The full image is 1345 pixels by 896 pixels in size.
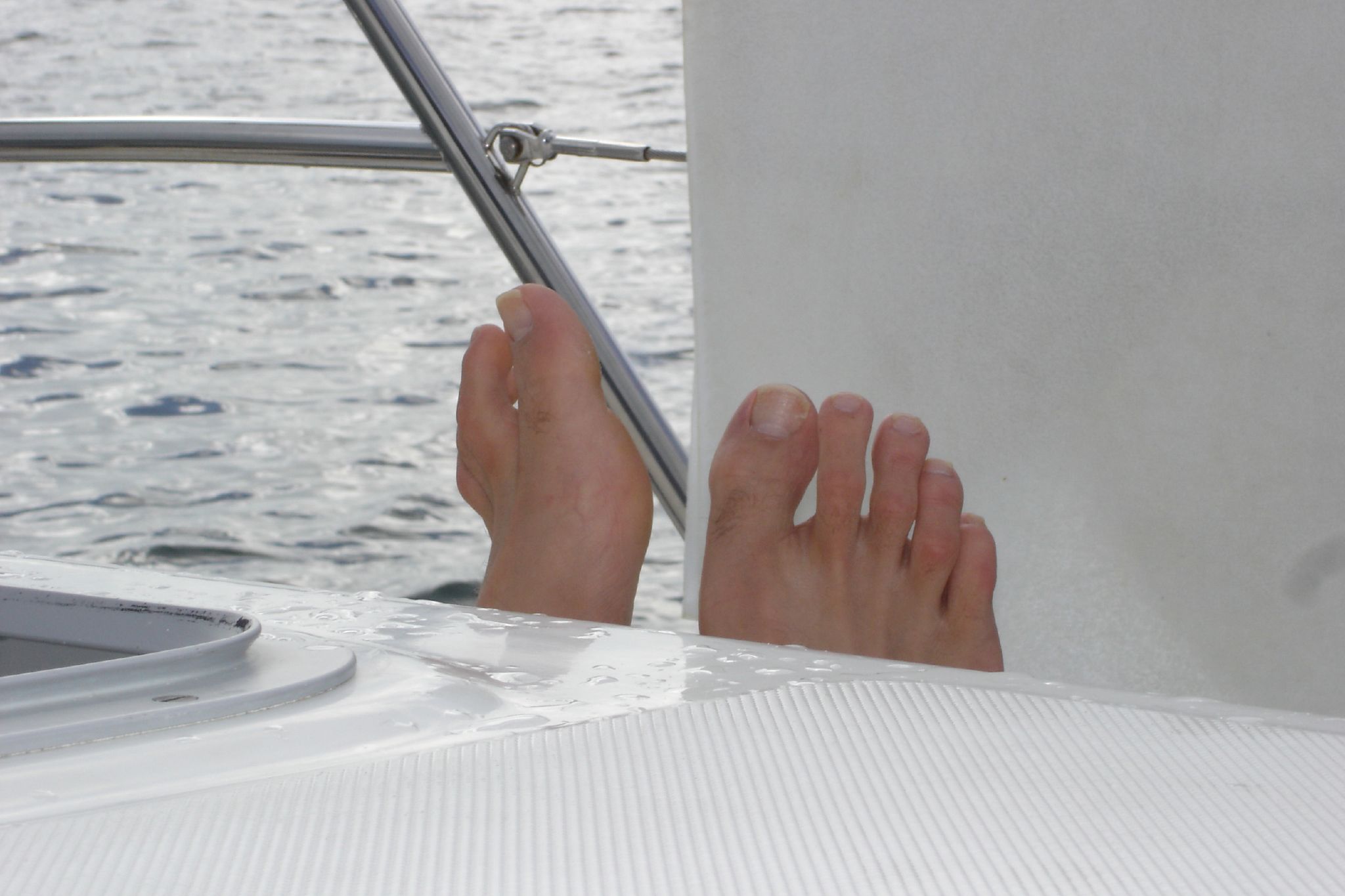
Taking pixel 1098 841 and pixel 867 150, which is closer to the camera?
pixel 1098 841

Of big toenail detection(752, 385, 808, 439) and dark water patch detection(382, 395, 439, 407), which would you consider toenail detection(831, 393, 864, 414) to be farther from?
dark water patch detection(382, 395, 439, 407)

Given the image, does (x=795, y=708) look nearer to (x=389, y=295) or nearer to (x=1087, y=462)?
(x=1087, y=462)

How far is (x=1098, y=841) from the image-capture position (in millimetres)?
297

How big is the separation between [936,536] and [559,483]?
0.28 meters

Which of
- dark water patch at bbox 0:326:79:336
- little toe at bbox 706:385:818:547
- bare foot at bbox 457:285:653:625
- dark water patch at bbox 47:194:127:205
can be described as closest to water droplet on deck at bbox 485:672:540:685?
bare foot at bbox 457:285:653:625

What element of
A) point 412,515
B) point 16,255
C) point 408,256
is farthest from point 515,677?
point 16,255

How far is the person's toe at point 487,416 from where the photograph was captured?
3.42ft

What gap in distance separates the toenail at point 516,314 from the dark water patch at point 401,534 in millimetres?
1454

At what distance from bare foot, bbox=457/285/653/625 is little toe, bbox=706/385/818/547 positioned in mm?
62

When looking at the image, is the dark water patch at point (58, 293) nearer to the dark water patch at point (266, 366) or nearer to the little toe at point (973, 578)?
the dark water patch at point (266, 366)

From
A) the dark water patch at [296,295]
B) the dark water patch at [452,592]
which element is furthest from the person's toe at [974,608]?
the dark water patch at [296,295]

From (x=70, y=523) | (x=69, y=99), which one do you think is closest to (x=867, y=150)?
(x=70, y=523)

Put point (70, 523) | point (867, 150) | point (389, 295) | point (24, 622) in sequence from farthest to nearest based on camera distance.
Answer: point (389, 295) < point (70, 523) < point (867, 150) < point (24, 622)

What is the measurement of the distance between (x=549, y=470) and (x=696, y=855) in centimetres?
67
